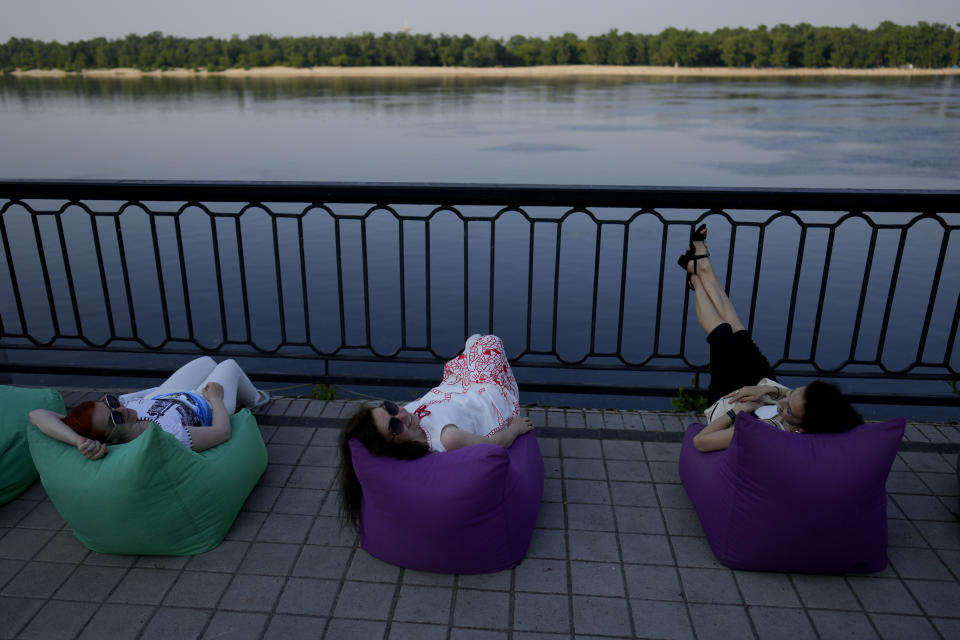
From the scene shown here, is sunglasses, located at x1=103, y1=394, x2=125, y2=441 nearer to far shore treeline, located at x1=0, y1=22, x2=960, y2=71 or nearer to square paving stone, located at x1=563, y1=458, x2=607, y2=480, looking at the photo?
square paving stone, located at x1=563, y1=458, x2=607, y2=480

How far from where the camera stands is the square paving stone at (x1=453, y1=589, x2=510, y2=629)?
2.58 meters

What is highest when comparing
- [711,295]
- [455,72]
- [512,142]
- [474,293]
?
[455,72]

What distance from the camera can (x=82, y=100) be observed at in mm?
49719

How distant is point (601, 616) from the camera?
2.60 m

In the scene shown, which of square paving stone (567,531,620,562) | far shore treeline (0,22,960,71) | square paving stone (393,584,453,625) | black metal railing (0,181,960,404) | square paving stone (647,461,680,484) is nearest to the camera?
square paving stone (393,584,453,625)

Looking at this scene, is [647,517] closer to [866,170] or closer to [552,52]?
[866,170]

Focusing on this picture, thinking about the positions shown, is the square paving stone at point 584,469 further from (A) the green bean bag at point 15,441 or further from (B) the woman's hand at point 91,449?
(A) the green bean bag at point 15,441

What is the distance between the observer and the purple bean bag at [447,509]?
2.69 metres

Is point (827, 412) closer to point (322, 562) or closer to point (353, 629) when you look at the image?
point (353, 629)

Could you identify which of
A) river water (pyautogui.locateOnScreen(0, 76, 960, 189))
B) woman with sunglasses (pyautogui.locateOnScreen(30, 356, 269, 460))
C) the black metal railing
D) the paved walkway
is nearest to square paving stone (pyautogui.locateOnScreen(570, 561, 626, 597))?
the paved walkway

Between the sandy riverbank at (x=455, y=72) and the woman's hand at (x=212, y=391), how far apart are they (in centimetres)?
9413

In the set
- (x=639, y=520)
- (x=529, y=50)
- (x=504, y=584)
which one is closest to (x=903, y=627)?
(x=639, y=520)

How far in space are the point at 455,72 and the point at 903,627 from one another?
357 feet

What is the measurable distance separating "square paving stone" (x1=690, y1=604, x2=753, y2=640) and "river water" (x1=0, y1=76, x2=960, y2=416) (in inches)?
84.5
